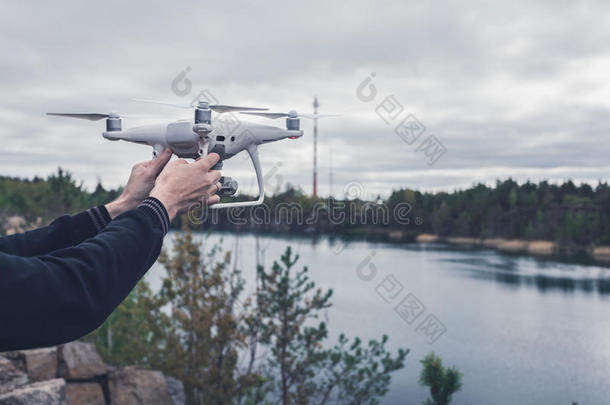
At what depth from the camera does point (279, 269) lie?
8008mm

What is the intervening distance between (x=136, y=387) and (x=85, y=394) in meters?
0.63

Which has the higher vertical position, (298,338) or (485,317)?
(298,338)

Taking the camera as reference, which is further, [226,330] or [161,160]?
[226,330]

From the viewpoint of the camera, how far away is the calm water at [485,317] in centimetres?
1639

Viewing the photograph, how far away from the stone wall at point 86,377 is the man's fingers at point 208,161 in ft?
12.9

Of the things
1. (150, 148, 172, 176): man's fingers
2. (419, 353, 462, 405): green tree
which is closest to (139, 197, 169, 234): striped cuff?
(150, 148, 172, 176): man's fingers

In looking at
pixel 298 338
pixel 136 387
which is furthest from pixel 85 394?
pixel 298 338

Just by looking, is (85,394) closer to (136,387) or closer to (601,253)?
(136,387)

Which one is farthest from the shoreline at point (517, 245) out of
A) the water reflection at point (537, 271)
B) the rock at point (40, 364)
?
the rock at point (40, 364)

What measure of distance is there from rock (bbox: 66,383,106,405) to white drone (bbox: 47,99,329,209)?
218 inches

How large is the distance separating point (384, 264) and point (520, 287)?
7689 mm

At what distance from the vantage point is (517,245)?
45062 mm

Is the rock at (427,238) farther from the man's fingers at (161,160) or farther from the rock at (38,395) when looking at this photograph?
the man's fingers at (161,160)

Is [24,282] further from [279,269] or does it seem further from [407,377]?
[407,377]
